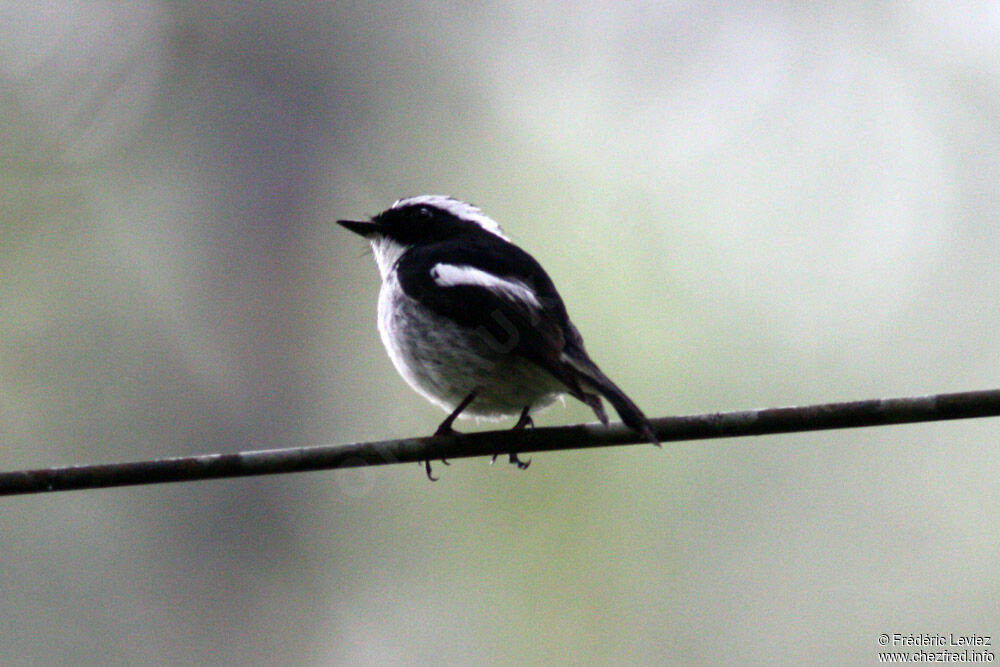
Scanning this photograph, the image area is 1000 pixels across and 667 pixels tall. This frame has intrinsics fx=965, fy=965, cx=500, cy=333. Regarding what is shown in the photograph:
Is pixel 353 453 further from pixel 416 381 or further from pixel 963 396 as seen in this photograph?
pixel 416 381

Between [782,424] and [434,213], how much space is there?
10.6 feet

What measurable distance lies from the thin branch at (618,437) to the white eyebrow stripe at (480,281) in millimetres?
1607

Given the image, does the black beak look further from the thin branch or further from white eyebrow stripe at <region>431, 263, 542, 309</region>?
the thin branch

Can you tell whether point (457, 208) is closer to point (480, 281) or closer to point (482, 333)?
point (480, 281)

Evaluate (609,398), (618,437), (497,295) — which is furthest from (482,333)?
(618,437)

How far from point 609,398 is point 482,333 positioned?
0.87 metres

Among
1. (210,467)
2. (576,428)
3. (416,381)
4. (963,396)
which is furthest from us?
(416,381)

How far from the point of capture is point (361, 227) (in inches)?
205

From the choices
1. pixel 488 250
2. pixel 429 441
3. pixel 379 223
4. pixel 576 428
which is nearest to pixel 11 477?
pixel 429 441

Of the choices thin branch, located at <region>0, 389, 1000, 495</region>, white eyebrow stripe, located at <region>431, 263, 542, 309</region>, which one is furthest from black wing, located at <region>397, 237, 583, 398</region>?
thin branch, located at <region>0, 389, 1000, 495</region>

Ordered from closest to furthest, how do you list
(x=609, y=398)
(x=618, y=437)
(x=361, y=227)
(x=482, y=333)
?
(x=618, y=437)
(x=609, y=398)
(x=482, y=333)
(x=361, y=227)

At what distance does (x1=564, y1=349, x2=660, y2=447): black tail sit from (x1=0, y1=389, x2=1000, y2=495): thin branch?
0.04 metres

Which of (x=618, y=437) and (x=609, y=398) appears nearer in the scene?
(x=618, y=437)

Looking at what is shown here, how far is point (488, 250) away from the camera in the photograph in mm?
4508
